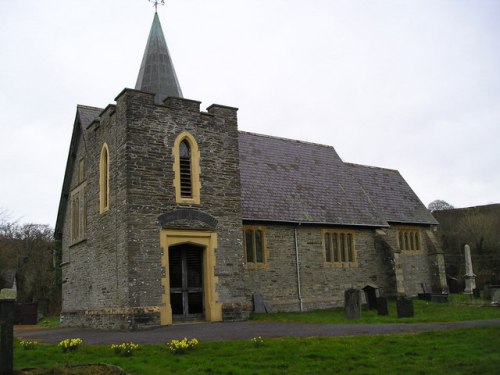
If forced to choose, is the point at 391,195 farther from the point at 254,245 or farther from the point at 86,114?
the point at 86,114

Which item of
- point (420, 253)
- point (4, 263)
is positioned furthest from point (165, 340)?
point (4, 263)

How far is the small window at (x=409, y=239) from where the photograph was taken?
1254 inches

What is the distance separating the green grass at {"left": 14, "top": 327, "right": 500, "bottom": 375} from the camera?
1018 centimetres

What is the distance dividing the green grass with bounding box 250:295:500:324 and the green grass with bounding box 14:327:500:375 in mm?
4364

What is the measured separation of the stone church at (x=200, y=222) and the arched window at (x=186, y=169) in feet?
0.13

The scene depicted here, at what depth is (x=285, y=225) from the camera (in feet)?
83.7

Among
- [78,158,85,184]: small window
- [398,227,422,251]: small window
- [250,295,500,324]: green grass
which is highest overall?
[78,158,85,184]: small window

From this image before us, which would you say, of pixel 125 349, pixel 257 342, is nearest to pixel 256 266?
pixel 257 342

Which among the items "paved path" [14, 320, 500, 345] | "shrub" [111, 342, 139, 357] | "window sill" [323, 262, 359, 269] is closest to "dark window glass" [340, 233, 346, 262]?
"window sill" [323, 262, 359, 269]

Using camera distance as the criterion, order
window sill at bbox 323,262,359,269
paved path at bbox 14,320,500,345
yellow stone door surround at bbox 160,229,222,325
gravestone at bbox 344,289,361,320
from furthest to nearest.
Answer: window sill at bbox 323,262,359,269 → gravestone at bbox 344,289,361,320 → yellow stone door surround at bbox 160,229,222,325 → paved path at bbox 14,320,500,345

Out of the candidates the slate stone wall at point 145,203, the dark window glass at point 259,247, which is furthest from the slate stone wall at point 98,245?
the dark window glass at point 259,247

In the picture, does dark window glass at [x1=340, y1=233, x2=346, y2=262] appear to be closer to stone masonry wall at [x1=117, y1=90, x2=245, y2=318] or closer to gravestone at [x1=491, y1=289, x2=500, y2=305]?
gravestone at [x1=491, y1=289, x2=500, y2=305]

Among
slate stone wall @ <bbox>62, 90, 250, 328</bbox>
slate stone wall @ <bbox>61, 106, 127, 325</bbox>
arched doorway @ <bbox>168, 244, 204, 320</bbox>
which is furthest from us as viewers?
arched doorway @ <bbox>168, 244, 204, 320</bbox>

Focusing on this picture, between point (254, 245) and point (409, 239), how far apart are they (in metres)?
12.4
